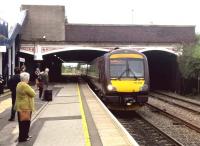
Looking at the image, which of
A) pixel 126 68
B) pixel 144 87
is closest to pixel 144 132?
pixel 144 87

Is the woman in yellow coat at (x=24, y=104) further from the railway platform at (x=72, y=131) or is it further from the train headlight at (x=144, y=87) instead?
the train headlight at (x=144, y=87)

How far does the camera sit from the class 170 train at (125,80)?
2133cm

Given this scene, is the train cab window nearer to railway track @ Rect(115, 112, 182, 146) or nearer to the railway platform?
railway track @ Rect(115, 112, 182, 146)

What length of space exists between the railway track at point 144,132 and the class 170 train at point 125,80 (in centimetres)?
82

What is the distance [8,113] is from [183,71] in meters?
23.0

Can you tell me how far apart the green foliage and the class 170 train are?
50.1 feet

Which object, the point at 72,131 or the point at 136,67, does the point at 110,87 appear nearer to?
the point at 136,67

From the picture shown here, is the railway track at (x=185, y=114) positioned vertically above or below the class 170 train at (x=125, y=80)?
below

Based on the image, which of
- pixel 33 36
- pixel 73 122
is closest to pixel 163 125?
pixel 73 122

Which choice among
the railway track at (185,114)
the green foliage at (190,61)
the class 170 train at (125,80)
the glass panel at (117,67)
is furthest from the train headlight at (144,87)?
the green foliage at (190,61)

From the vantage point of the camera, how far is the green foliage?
122 feet

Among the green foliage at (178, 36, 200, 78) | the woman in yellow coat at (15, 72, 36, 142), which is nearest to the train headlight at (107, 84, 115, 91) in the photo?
the woman in yellow coat at (15, 72, 36, 142)

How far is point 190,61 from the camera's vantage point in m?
37.1

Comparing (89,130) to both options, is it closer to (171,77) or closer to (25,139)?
(25,139)
